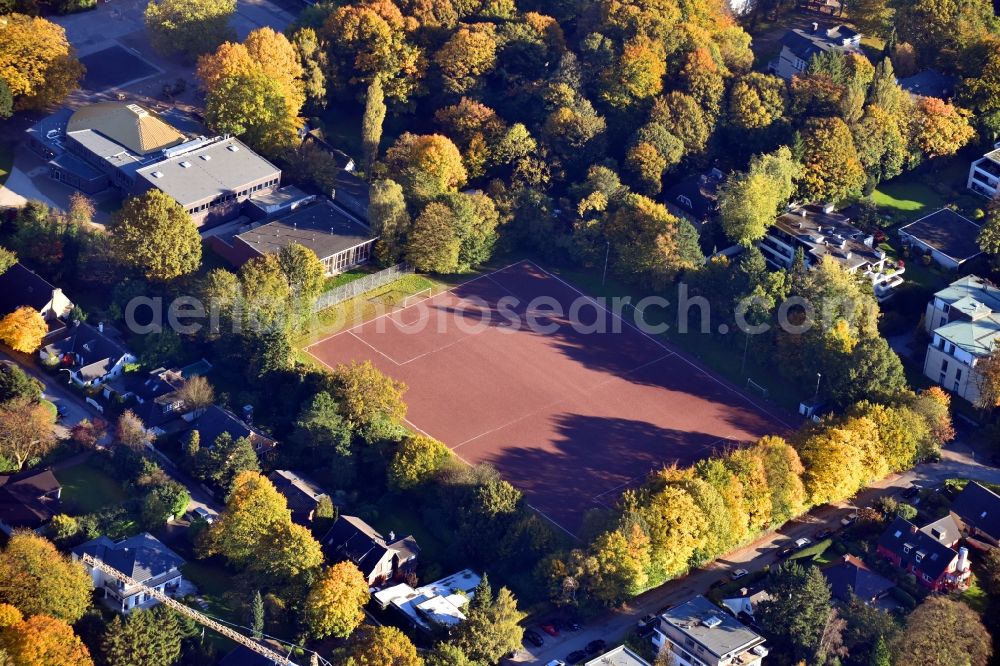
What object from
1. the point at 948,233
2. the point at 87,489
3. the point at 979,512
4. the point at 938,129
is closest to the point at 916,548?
the point at 979,512

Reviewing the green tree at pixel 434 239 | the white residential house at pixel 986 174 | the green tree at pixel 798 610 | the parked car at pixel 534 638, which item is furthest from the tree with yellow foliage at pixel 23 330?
the white residential house at pixel 986 174

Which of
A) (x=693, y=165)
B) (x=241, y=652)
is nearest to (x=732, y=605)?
(x=241, y=652)

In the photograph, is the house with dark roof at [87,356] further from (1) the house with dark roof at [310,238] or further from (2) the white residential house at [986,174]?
(2) the white residential house at [986,174]

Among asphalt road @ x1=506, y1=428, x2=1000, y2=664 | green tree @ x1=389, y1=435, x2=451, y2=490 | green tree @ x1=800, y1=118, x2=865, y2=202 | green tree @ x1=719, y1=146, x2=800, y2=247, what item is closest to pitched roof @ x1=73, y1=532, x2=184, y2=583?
Answer: green tree @ x1=389, y1=435, x2=451, y2=490

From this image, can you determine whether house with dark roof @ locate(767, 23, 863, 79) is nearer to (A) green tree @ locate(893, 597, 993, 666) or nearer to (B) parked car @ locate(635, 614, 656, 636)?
(A) green tree @ locate(893, 597, 993, 666)

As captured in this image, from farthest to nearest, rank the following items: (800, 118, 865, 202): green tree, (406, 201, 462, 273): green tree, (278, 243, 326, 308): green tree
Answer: (800, 118, 865, 202): green tree → (406, 201, 462, 273): green tree → (278, 243, 326, 308): green tree

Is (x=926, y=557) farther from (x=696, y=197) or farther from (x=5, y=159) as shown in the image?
(x=5, y=159)
